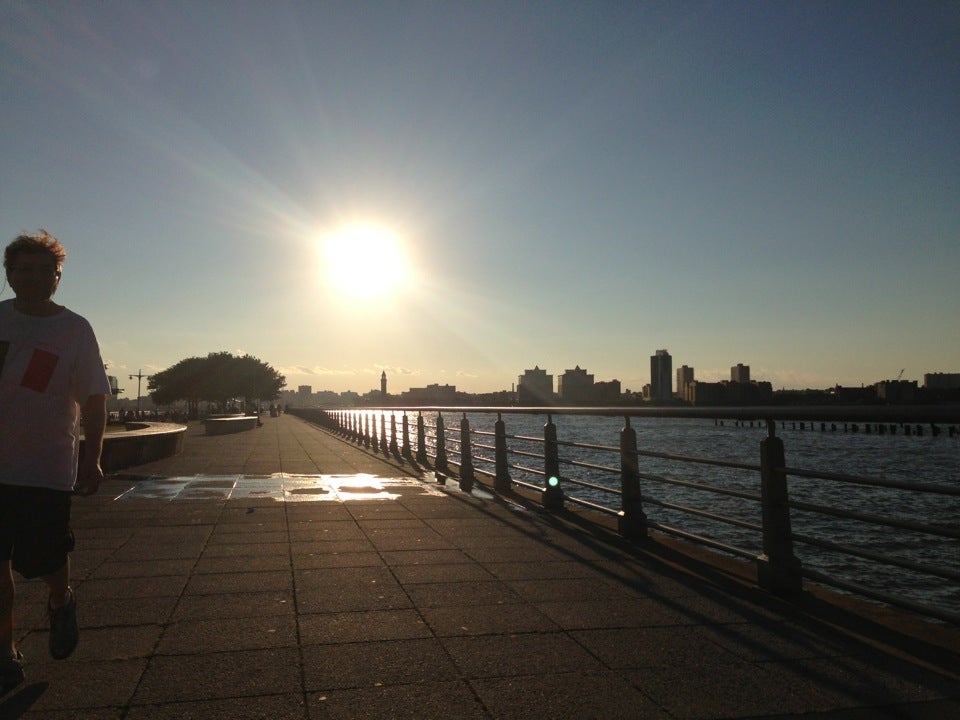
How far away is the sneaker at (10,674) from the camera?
3.38 m

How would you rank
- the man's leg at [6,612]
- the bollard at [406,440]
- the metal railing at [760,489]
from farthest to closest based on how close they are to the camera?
the bollard at [406,440] < the metal railing at [760,489] < the man's leg at [6,612]

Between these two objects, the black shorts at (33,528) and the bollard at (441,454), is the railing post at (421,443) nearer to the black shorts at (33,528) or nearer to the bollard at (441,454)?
the bollard at (441,454)

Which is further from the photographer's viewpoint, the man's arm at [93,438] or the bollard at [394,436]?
the bollard at [394,436]

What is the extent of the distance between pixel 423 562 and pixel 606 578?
4.74 feet

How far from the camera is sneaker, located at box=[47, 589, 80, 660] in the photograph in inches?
144

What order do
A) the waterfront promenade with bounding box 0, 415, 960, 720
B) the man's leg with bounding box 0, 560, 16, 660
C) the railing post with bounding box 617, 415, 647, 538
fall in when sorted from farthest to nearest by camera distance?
the railing post with bounding box 617, 415, 647, 538 → the man's leg with bounding box 0, 560, 16, 660 → the waterfront promenade with bounding box 0, 415, 960, 720

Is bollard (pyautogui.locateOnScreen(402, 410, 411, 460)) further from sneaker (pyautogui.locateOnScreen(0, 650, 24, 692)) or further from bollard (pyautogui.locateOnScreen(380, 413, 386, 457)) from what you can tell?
sneaker (pyautogui.locateOnScreen(0, 650, 24, 692))

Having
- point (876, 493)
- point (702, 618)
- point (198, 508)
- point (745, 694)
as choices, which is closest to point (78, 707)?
point (745, 694)

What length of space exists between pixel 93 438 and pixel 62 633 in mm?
889

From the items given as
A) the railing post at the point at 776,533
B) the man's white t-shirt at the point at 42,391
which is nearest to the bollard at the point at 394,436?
the railing post at the point at 776,533

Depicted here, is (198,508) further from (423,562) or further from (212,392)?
(212,392)

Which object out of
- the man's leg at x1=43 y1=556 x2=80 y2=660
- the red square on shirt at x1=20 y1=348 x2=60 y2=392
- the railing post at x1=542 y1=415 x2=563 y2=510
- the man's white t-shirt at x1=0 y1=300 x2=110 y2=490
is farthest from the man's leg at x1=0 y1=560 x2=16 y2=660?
the railing post at x1=542 y1=415 x2=563 y2=510

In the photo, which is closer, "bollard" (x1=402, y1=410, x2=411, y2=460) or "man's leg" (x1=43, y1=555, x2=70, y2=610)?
"man's leg" (x1=43, y1=555, x2=70, y2=610)

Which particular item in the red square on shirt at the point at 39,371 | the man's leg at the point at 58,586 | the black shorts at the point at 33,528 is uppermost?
the red square on shirt at the point at 39,371
